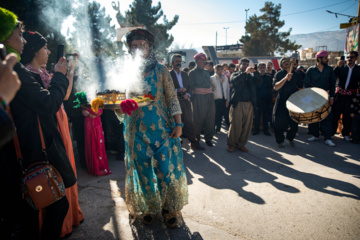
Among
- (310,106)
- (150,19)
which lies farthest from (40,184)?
(150,19)

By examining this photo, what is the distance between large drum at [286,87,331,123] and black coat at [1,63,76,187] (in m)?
4.01

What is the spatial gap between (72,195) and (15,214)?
956 mm

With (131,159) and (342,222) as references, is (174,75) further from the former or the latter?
(342,222)

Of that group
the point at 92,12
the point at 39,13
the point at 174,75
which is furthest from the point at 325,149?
the point at 92,12

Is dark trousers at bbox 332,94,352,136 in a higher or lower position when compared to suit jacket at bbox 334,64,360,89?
lower

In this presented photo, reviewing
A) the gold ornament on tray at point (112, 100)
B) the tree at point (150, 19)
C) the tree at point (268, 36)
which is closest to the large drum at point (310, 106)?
the gold ornament on tray at point (112, 100)

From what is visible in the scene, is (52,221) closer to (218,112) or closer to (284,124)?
(284,124)

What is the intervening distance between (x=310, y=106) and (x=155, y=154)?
3.31 meters

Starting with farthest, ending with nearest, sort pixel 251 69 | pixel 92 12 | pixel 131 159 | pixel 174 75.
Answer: pixel 92 12
pixel 174 75
pixel 251 69
pixel 131 159

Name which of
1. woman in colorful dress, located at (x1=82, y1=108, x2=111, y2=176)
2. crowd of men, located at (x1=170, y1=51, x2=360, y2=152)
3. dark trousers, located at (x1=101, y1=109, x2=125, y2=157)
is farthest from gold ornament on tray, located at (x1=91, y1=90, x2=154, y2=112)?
crowd of men, located at (x1=170, y1=51, x2=360, y2=152)

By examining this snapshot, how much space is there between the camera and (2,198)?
4.38 feet

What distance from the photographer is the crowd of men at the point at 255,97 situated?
5121mm

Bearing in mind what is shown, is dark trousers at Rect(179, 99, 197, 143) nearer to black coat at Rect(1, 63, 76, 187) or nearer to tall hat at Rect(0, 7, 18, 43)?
black coat at Rect(1, 63, 76, 187)

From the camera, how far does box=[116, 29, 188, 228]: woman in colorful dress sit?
237cm
